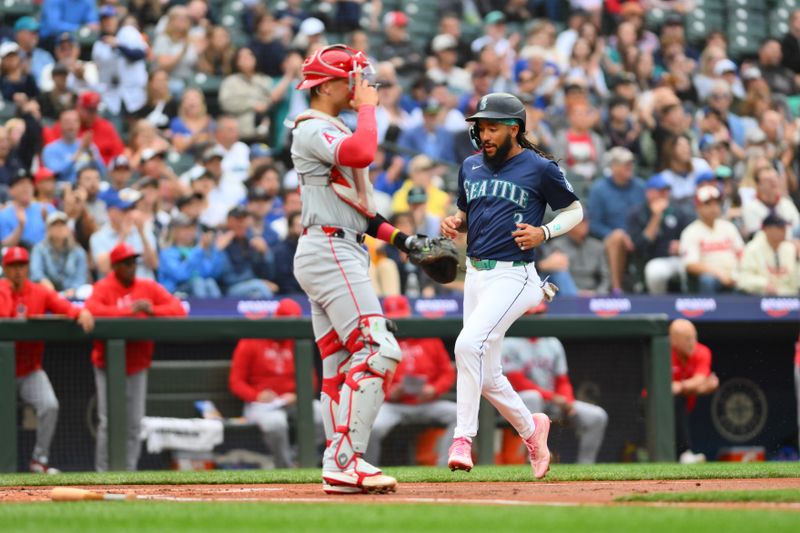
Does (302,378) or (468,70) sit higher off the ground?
(468,70)

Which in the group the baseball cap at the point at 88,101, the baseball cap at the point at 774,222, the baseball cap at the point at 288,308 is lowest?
the baseball cap at the point at 288,308

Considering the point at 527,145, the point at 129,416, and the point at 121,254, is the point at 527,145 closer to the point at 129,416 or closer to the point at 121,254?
the point at 121,254

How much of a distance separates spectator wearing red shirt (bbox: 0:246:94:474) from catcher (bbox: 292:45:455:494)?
14.2 feet

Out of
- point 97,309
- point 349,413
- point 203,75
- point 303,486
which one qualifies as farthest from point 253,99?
point 349,413

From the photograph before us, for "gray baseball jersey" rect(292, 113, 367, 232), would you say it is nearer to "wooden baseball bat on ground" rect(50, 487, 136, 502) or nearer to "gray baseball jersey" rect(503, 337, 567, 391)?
"wooden baseball bat on ground" rect(50, 487, 136, 502)

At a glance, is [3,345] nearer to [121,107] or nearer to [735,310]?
[121,107]

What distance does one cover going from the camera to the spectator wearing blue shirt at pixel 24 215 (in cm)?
1281

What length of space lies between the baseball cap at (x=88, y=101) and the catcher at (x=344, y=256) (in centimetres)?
782

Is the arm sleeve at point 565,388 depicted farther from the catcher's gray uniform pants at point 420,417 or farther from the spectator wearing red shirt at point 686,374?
the spectator wearing red shirt at point 686,374

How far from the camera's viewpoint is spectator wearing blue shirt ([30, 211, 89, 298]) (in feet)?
40.6

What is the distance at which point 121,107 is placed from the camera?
15.8 m

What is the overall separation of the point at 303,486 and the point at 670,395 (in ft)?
16.4

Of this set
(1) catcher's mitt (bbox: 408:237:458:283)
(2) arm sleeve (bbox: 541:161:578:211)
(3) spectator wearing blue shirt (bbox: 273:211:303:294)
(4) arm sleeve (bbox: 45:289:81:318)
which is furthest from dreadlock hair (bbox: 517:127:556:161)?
(3) spectator wearing blue shirt (bbox: 273:211:303:294)

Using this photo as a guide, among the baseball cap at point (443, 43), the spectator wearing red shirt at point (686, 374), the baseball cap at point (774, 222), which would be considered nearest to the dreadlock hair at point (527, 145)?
the spectator wearing red shirt at point (686, 374)
